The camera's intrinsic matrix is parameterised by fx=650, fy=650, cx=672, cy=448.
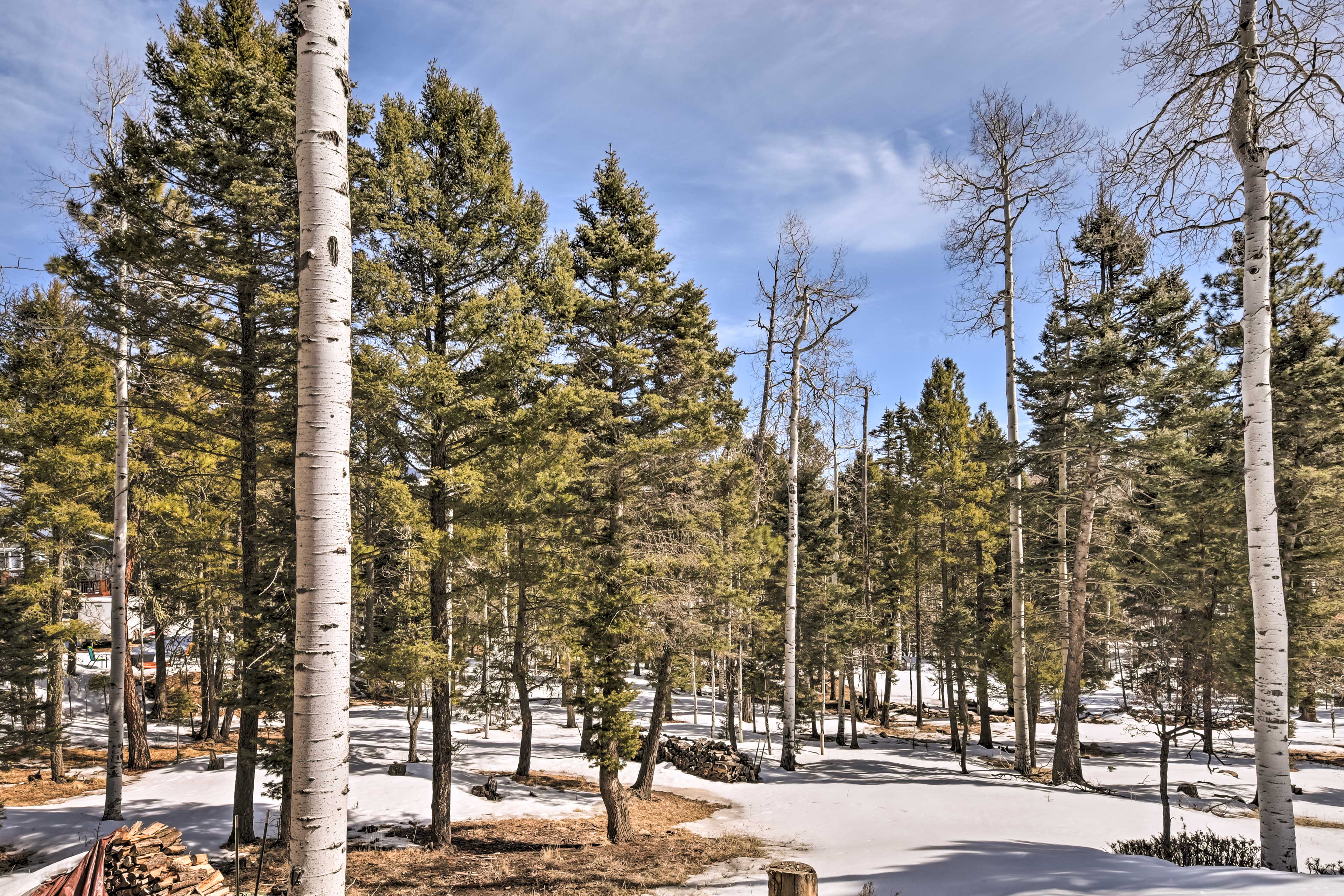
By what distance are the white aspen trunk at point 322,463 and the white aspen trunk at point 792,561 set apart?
14195mm

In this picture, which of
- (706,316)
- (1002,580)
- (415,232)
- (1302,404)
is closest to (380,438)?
(415,232)

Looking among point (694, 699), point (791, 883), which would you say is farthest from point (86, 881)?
point (694, 699)

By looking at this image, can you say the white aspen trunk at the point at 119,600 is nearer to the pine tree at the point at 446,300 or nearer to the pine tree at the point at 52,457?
the pine tree at the point at 52,457

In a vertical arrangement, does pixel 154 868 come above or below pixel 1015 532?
below

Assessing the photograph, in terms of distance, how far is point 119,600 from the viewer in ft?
Result: 38.5

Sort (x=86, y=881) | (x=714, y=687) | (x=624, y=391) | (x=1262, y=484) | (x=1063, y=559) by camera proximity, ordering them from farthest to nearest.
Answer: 1. (x=714, y=687)
2. (x=1063, y=559)
3. (x=624, y=391)
4. (x=1262, y=484)
5. (x=86, y=881)

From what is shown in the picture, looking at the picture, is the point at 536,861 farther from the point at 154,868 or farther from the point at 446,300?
the point at 446,300

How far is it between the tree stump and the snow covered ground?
3014 millimetres

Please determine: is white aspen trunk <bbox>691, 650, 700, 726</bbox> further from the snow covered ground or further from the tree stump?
the tree stump

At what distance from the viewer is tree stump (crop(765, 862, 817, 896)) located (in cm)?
394

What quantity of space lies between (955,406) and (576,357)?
15.1 metres

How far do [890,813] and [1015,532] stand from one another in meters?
7.52

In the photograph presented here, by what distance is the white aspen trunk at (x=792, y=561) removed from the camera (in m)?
16.8

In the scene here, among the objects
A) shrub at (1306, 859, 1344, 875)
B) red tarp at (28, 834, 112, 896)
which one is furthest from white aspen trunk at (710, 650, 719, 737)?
red tarp at (28, 834, 112, 896)
